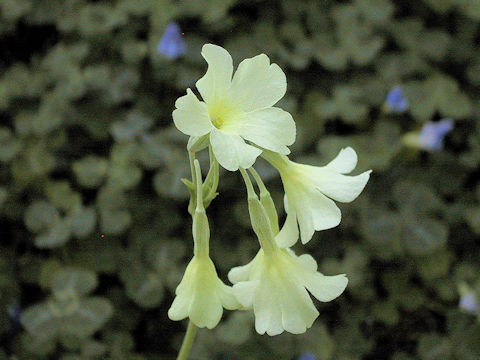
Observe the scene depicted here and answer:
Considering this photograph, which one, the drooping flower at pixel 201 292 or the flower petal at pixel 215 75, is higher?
the flower petal at pixel 215 75

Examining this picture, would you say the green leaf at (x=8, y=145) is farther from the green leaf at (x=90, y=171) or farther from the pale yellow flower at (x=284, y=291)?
the pale yellow flower at (x=284, y=291)

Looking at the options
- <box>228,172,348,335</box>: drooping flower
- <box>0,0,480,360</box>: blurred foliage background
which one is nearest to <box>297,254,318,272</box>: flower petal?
<box>228,172,348,335</box>: drooping flower

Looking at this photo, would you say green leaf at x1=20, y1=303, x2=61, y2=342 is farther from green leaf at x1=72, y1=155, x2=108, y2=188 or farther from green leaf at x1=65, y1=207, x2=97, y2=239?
green leaf at x1=72, y1=155, x2=108, y2=188

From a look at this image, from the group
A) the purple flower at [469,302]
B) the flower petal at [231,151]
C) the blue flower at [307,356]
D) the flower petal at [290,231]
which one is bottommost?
the purple flower at [469,302]

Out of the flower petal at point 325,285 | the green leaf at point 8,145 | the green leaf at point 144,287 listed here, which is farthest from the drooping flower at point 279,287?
the green leaf at point 8,145

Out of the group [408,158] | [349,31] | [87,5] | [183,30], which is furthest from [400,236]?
[87,5]

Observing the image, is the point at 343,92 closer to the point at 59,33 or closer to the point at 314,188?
the point at 59,33
